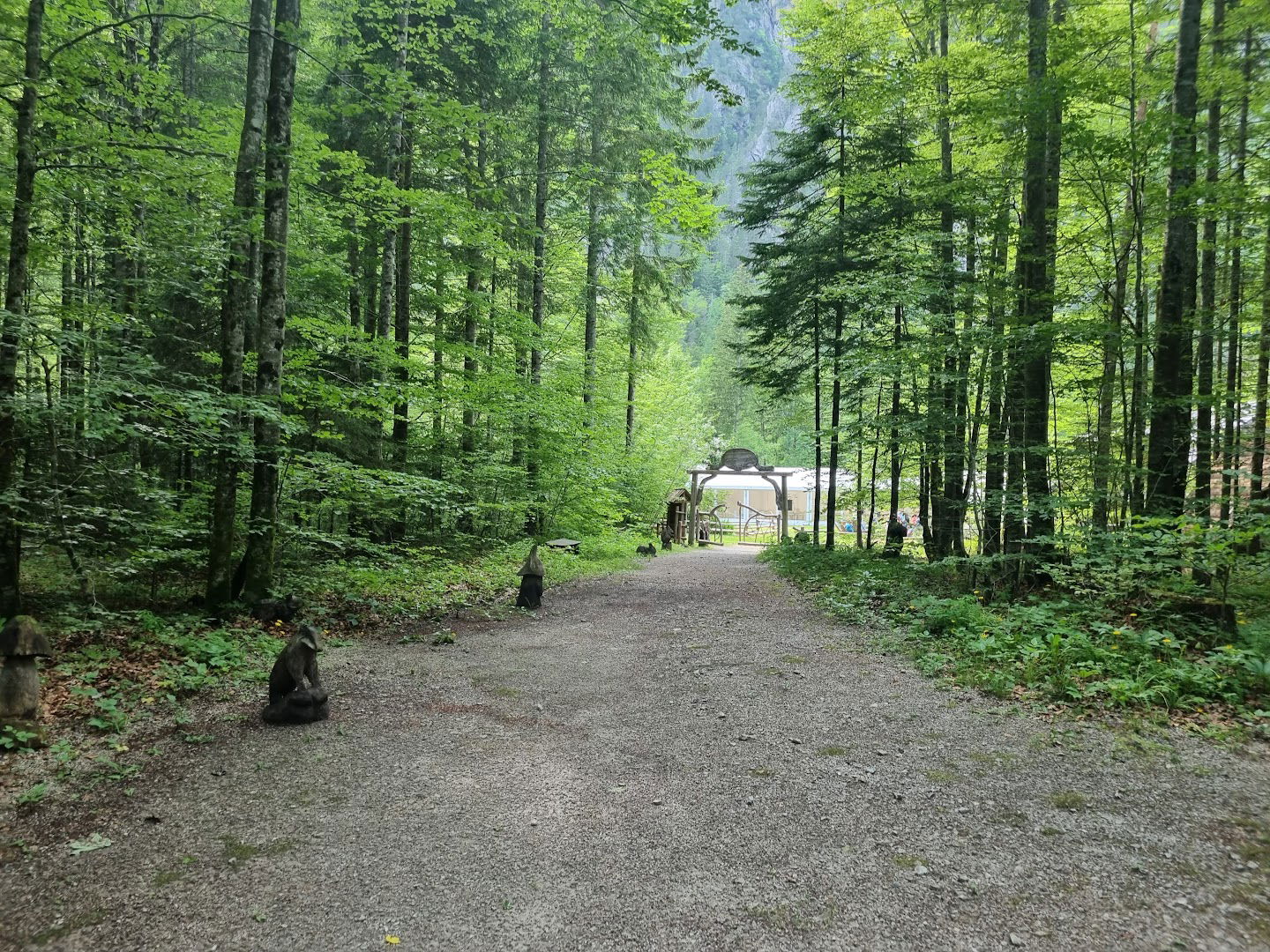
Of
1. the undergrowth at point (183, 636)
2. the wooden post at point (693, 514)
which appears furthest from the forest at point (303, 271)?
the wooden post at point (693, 514)

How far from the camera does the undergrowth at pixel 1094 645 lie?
168 inches

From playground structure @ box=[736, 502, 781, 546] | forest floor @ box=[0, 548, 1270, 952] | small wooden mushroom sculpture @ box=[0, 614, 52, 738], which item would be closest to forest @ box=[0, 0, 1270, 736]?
forest floor @ box=[0, 548, 1270, 952]

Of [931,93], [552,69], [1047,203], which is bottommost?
[1047,203]

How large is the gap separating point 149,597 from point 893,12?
591 inches

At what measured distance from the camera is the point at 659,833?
2971 mm

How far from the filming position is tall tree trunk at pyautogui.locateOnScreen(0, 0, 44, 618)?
493 cm

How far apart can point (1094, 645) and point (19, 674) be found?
7.25 metres

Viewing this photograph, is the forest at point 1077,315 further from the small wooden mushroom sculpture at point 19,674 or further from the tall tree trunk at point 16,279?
the tall tree trunk at point 16,279

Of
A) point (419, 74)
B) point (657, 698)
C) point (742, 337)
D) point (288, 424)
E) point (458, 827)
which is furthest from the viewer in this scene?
point (742, 337)

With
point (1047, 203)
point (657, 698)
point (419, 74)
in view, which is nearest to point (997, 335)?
point (1047, 203)

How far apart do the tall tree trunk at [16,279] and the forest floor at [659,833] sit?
2.47 meters

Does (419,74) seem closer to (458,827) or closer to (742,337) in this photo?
(458,827)

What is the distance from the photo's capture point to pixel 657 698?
16.3ft

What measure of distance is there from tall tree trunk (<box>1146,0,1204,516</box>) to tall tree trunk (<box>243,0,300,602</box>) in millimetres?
8574
